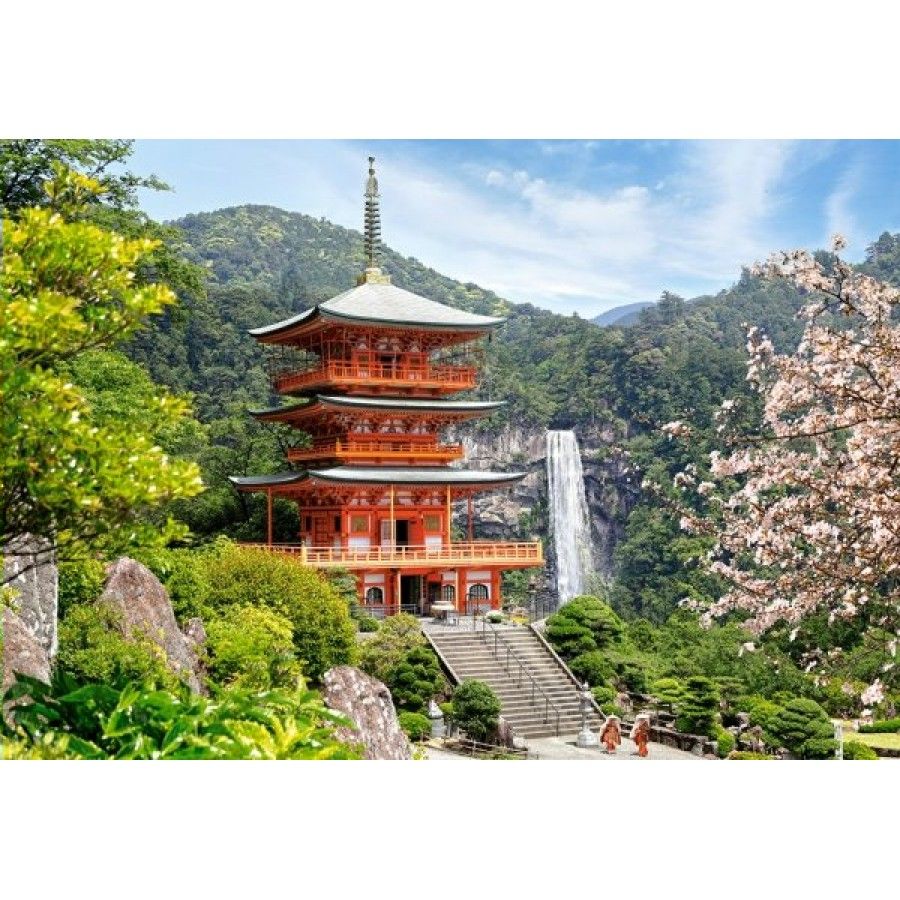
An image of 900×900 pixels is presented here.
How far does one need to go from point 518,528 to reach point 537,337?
7.05 metres

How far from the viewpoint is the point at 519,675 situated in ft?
35.8

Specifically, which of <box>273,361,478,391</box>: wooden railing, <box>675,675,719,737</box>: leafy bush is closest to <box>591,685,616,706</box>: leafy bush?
<box>675,675,719,737</box>: leafy bush

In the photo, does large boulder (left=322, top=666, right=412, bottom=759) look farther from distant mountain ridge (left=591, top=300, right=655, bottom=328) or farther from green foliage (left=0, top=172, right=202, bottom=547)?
distant mountain ridge (left=591, top=300, right=655, bottom=328)

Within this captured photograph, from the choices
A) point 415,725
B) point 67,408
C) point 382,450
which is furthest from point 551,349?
point 67,408

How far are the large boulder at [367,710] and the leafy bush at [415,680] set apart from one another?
1.04m

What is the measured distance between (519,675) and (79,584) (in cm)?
467


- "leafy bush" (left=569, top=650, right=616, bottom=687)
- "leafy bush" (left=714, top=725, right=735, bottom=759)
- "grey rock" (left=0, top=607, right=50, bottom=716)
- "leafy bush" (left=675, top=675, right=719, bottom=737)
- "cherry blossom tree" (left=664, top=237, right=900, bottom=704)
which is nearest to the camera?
"cherry blossom tree" (left=664, top=237, right=900, bottom=704)

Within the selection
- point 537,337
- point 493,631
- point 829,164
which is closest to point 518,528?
point 537,337

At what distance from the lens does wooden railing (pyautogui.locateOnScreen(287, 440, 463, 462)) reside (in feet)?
41.7

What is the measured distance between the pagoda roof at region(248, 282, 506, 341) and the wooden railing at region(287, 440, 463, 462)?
4.53ft

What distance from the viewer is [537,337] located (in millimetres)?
31250

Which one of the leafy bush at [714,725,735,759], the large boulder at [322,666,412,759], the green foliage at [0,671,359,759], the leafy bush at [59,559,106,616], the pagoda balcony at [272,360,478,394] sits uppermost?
the pagoda balcony at [272,360,478,394]

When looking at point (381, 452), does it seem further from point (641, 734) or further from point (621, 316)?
point (621, 316)
